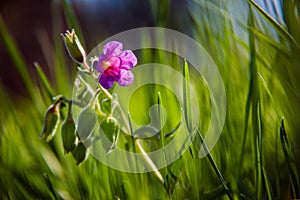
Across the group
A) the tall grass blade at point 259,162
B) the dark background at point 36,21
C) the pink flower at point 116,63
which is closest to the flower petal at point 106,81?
the pink flower at point 116,63

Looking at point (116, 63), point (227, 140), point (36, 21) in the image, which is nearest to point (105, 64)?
point (116, 63)

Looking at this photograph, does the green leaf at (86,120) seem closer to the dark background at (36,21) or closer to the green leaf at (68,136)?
the green leaf at (68,136)

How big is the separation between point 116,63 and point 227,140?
0.14 metres

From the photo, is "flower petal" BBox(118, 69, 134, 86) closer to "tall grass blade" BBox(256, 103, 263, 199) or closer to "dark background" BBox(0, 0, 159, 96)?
"tall grass blade" BBox(256, 103, 263, 199)

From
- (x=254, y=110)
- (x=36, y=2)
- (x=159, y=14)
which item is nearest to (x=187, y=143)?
(x=254, y=110)

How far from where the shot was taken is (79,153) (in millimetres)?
495

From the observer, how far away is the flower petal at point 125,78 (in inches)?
18.9

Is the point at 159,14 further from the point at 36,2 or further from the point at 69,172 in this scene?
the point at 36,2

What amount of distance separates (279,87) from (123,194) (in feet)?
0.64

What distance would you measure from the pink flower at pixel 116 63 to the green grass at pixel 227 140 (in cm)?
4

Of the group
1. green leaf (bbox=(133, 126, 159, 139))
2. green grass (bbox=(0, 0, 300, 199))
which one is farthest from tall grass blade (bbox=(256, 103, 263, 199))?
green leaf (bbox=(133, 126, 159, 139))

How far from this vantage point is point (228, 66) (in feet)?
1.75

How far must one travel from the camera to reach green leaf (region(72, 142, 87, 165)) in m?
0.49

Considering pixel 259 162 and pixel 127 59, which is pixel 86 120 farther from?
pixel 259 162
